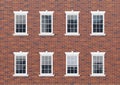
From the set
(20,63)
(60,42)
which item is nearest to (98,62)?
(60,42)

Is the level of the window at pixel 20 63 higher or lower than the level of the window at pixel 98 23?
lower

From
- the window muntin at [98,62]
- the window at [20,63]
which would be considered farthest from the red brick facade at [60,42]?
the window muntin at [98,62]

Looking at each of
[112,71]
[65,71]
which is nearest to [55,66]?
[65,71]

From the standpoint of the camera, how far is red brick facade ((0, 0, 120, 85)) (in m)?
69.2

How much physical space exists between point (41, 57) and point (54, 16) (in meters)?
3.97

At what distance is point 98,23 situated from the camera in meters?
69.4

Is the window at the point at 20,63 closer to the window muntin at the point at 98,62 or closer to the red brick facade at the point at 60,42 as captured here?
the red brick facade at the point at 60,42

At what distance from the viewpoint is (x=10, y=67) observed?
69250mm

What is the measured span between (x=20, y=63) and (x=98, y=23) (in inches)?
319

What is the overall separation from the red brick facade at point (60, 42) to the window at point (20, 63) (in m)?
0.31

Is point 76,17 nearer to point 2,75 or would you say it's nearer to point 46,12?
point 46,12

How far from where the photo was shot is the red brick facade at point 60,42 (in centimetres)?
6919

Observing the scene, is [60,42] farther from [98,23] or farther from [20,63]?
[20,63]

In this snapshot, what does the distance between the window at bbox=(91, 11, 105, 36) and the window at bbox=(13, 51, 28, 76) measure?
6.74m
